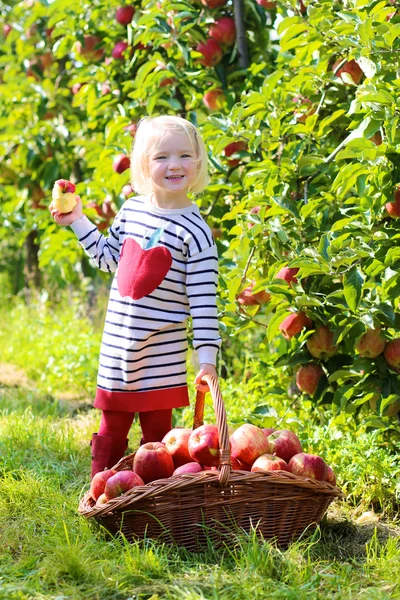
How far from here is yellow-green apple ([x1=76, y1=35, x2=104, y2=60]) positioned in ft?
12.1

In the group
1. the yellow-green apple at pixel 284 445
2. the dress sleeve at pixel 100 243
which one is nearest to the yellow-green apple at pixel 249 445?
the yellow-green apple at pixel 284 445

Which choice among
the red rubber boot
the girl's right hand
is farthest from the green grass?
the girl's right hand

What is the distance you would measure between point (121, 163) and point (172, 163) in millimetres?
1051

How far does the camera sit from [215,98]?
10.6 ft

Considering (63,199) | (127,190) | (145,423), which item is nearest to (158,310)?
(145,423)

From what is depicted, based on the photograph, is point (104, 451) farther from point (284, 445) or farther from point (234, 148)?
point (234, 148)

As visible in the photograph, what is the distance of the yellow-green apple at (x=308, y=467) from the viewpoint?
2061 mm

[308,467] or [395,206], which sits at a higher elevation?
[395,206]

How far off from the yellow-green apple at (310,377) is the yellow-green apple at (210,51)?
1326mm

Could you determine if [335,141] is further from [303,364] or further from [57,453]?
[57,453]

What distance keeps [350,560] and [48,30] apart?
11.4 feet

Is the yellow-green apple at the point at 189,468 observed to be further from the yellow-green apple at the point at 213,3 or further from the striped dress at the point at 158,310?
the yellow-green apple at the point at 213,3

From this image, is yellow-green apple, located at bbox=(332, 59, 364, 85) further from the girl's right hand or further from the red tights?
the red tights

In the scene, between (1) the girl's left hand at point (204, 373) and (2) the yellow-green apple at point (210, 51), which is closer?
(1) the girl's left hand at point (204, 373)
